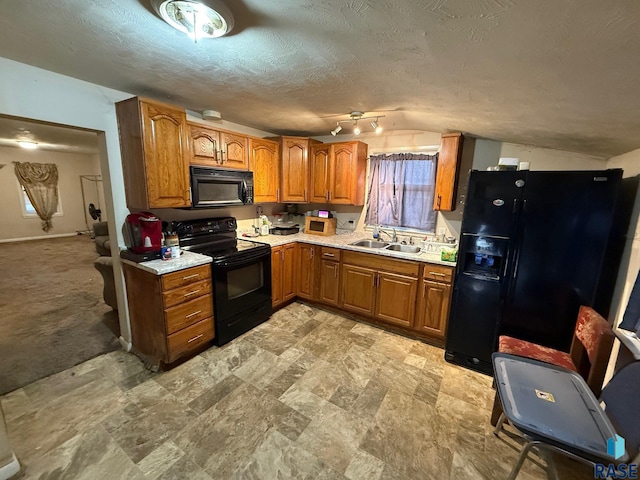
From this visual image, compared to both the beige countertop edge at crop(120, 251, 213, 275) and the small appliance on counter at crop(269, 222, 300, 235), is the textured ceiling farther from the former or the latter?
the small appliance on counter at crop(269, 222, 300, 235)

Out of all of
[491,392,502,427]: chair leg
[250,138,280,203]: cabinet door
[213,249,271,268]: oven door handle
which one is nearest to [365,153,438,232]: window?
[250,138,280,203]: cabinet door

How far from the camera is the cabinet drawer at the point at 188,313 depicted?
223cm

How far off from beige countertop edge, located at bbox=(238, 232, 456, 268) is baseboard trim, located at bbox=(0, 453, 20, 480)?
2327 millimetres

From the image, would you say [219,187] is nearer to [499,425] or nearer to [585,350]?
[499,425]

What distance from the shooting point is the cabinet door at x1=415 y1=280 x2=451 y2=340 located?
267 centimetres

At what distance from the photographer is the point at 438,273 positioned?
2.66 meters

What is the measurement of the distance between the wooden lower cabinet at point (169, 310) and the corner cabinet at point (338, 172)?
1891 millimetres

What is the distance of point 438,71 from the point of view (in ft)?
4.72

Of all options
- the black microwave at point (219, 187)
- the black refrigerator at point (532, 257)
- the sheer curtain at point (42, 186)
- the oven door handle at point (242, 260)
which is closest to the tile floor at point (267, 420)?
the black refrigerator at point (532, 257)

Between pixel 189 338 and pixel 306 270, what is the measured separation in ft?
5.23

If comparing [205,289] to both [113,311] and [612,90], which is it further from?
[612,90]

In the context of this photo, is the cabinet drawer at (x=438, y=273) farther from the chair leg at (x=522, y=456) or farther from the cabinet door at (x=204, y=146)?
the cabinet door at (x=204, y=146)

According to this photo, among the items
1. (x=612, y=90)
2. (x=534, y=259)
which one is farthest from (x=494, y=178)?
(x=612, y=90)

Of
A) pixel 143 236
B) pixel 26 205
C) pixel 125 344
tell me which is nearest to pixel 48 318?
pixel 125 344
